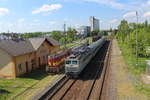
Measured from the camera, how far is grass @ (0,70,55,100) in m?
18.6

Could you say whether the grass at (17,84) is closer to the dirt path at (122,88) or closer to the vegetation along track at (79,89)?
the vegetation along track at (79,89)

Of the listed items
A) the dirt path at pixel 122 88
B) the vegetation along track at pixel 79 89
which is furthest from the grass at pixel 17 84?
the dirt path at pixel 122 88

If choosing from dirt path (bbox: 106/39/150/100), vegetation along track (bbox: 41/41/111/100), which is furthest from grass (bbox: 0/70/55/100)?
dirt path (bbox: 106/39/150/100)

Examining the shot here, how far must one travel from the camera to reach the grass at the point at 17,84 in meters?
18.6

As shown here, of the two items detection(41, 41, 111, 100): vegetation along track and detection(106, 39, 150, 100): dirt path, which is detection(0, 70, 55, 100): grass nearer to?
detection(41, 41, 111, 100): vegetation along track

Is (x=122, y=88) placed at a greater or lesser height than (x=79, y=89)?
greater

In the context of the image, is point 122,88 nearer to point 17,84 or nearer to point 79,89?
point 79,89

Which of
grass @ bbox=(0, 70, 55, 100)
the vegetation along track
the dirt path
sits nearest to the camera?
the dirt path

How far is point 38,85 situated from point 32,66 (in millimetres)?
9669

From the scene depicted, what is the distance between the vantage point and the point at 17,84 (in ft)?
73.3

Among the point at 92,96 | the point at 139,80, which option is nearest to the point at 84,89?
the point at 92,96

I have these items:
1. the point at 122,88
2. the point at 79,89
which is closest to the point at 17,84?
the point at 79,89

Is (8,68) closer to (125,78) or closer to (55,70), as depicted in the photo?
(55,70)

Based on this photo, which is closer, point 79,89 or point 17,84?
point 79,89
